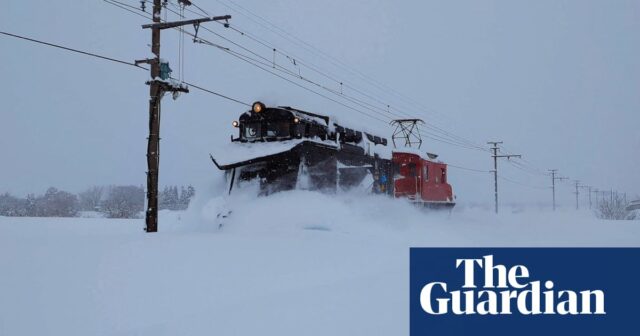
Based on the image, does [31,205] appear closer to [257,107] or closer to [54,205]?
[54,205]

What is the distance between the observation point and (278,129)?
1452cm

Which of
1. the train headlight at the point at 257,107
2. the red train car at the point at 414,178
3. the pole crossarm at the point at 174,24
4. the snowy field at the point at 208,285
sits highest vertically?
the pole crossarm at the point at 174,24

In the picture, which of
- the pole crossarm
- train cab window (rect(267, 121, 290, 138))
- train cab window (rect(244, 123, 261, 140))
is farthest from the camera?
train cab window (rect(244, 123, 261, 140))

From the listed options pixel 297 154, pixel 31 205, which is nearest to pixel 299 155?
pixel 297 154

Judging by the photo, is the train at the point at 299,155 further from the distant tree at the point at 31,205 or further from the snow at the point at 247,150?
the distant tree at the point at 31,205

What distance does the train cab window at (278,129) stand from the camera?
47.1 feet

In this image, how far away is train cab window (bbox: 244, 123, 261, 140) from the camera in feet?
48.9

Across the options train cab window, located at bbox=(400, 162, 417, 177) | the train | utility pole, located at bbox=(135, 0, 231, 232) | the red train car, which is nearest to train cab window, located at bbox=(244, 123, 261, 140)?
the train

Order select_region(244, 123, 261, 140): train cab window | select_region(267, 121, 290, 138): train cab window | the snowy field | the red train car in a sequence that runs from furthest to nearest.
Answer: the red train car → select_region(244, 123, 261, 140): train cab window → select_region(267, 121, 290, 138): train cab window → the snowy field

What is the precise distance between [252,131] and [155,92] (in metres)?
2.99

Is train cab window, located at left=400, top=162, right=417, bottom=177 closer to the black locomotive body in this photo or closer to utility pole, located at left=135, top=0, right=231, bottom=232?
the black locomotive body

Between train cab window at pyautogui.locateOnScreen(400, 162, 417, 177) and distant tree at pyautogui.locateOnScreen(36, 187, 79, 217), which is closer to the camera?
train cab window at pyautogui.locateOnScreen(400, 162, 417, 177)

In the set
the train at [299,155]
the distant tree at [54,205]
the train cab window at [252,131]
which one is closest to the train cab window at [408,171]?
the train at [299,155]

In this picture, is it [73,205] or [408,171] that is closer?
[408,171]
